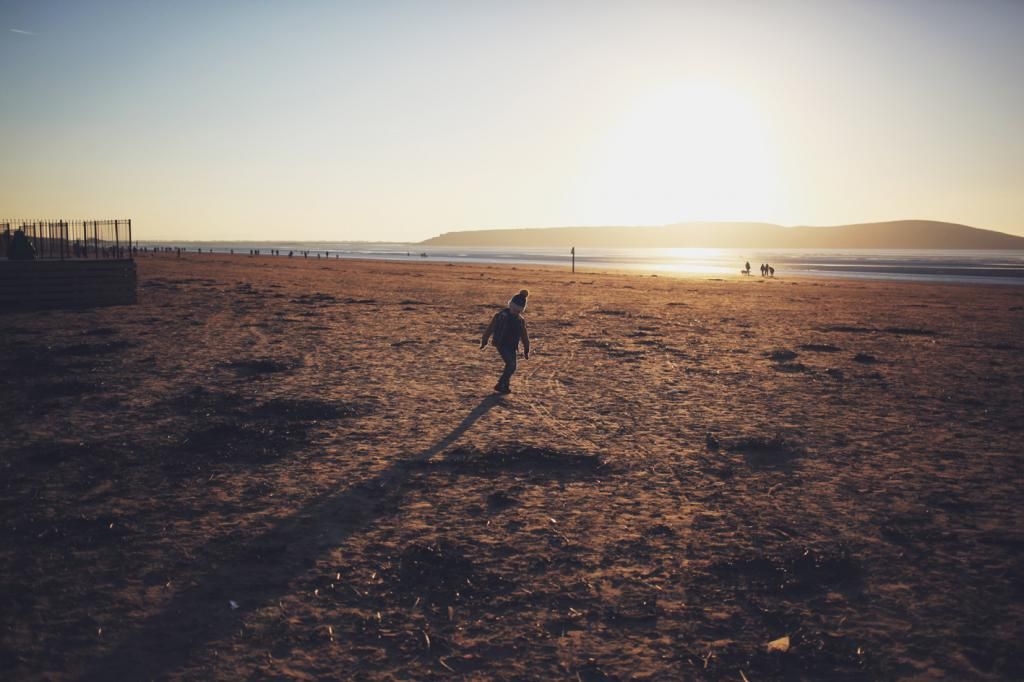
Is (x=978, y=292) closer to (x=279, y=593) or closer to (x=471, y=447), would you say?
(x=471, y=447)

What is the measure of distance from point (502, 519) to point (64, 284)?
20911mm

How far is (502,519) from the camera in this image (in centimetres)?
622

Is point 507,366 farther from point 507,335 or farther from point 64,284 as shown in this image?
point 64,284

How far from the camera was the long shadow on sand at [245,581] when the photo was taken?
4074mm

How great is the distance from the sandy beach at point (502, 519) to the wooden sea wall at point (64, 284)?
7764 millimetres

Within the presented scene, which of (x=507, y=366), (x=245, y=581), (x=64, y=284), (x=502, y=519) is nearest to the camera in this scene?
(x=245, y=581)

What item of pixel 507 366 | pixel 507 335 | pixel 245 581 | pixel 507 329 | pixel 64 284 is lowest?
pixel 245 581

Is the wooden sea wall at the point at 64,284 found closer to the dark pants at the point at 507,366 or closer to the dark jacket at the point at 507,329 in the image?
the dark jacket at the point at 507,329

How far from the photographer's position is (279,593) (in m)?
4.87

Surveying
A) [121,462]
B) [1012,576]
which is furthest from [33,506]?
[1012,576]

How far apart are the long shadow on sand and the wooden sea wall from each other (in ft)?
61.6

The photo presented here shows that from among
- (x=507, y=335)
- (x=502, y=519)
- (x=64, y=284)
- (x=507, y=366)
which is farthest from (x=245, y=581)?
(x=64, y=284)

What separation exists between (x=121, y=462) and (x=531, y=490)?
15.8 feet

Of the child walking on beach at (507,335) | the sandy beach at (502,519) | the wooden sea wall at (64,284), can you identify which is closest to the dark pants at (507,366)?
the child walking on beach at (507,335)
